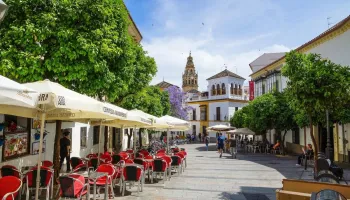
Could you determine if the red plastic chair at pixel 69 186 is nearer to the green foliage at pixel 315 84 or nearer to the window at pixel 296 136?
the green foliage at pixel 315 84

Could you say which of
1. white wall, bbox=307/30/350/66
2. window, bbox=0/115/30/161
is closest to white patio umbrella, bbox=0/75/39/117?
window, bbox=0/115/30/161

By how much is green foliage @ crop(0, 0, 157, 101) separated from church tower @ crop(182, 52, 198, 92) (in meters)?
77.8

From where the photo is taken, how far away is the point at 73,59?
8.06 m

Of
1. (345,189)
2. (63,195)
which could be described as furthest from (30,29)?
(345,189)

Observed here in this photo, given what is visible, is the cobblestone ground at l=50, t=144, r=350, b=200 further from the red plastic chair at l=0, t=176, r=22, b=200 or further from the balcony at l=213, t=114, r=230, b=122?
the balcony at l=213, t=114, r=230, b=122

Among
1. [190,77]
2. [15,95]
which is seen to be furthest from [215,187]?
[190,77]

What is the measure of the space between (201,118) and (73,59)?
2087 inches

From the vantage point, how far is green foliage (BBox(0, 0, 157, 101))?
299 inches

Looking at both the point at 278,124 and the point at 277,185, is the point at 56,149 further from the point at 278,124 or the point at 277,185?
the point at 278,124

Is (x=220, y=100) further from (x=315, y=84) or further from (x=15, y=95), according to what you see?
(x=15, y=95)

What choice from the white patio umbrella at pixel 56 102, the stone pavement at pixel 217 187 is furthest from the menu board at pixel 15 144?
the stone pavement at pixel 217 187

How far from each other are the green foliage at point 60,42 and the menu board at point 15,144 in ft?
8.24

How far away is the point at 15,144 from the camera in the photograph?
392 inches

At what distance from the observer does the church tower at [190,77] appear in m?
86.5
